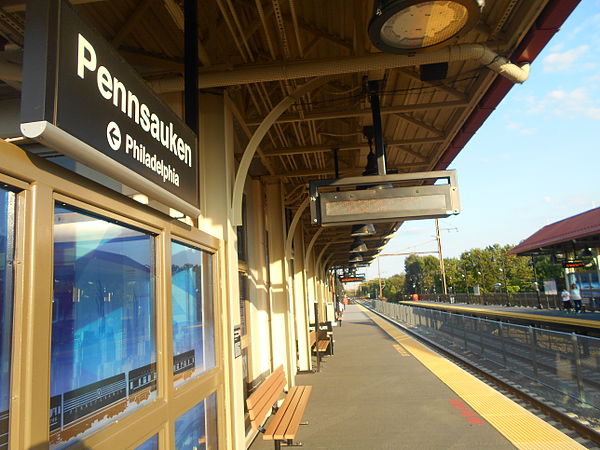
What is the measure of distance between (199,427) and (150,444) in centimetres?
84

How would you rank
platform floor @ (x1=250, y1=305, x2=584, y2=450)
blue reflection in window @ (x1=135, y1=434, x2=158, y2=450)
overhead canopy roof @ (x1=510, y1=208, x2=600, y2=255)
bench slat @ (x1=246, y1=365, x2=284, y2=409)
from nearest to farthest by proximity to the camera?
blue reflection in window @ (x1=135, y1=434, x2=158, y2=450) → bench slat @ (x1=246, y1=365, x2=284, y2=409) → platform floor @ (x1=250, y1=305, x2=584, y2=450) → overhead canopy roof @ (x1=510, y1=208, x2=600, y2=255)

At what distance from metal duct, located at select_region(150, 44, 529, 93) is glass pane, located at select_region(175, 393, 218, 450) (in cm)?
262

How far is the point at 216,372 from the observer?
359 centimetres

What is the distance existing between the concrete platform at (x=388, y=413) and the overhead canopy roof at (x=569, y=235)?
1480 cm

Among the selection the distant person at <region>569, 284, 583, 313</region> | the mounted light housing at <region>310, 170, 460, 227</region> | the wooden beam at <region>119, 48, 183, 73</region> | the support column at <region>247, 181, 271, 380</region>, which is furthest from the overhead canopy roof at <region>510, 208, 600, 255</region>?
the wooden beam at <region>119, 48, 183, 73</region>

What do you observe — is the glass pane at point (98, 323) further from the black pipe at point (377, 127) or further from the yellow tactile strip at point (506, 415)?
the yellow tactile strip at point (506, 415)

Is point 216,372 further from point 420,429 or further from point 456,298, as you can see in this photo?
point 456,298

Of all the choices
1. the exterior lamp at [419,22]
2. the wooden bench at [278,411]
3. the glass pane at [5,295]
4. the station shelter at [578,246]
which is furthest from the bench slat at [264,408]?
the station shelter at [578,246]

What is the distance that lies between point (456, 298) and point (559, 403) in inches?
1487

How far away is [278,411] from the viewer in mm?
5301

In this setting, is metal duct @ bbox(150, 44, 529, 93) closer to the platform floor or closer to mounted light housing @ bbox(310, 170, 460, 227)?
mounted light housing @ bbox(310, 170, 460, 227)

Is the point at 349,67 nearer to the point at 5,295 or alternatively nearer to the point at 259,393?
the point at 5,295

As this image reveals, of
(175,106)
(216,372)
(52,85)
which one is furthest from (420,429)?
(52,85)

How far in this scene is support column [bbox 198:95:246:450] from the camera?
3766 millimetres
